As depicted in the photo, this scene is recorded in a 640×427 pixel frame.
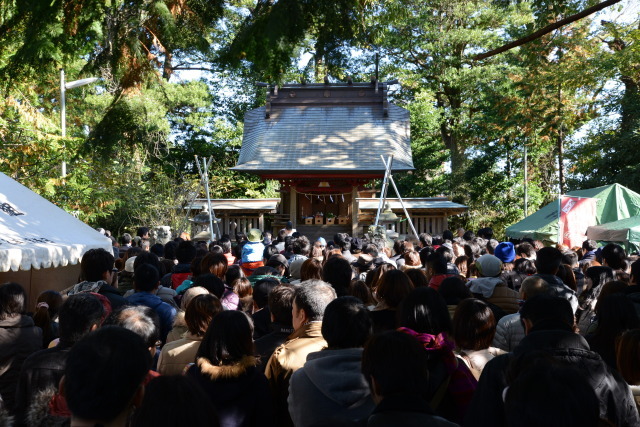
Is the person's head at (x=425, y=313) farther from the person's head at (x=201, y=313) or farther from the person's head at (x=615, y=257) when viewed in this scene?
the person's head at (x=615, y=257)

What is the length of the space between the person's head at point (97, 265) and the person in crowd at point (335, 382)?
10.3ft

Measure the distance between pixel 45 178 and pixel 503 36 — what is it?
21.0 m

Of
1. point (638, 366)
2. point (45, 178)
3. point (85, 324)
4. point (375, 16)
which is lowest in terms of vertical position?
point (638, 366)

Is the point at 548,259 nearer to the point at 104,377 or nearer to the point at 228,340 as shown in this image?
the point at 228,340

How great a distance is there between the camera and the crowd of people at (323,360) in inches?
76.2

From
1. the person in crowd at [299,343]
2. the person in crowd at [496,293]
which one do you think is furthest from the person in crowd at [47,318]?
the person in crowd at [496,293]

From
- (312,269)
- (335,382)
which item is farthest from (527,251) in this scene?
(335,382)

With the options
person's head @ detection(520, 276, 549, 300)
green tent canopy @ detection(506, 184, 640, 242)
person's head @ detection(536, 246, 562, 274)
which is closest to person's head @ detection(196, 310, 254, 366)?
person's head @ detection(520, 276, 549, 300)

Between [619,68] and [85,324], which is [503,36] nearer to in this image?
[619,68]

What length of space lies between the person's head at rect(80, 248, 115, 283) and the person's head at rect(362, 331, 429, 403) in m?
3.64

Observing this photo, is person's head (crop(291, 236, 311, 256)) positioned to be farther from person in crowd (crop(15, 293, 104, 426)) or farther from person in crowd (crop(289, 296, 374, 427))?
person in crowd (crop(289, 296, 374, 427))

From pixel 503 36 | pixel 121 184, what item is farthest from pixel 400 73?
pixel 121 184

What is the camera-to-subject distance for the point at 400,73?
26.8m

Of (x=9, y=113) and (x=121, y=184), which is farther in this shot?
(x=121, y=184)
